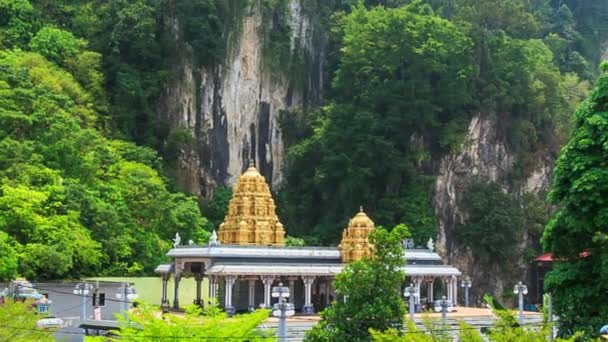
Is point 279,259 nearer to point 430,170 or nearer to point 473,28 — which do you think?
point 430,170

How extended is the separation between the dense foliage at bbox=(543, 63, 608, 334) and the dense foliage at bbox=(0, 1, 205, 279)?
2277 centimetres

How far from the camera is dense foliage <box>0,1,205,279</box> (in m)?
43.8

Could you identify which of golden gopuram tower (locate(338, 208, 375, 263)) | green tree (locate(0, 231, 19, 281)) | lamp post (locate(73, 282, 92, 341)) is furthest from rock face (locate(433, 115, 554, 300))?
lamp post (locate(73, 282, 92, 341))

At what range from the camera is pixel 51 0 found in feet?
213

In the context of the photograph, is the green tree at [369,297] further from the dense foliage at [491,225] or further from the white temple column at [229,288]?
the dense foliage at [491,225]

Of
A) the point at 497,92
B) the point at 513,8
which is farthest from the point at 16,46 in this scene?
the point at 513,8

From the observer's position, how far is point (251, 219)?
4925 centimetres

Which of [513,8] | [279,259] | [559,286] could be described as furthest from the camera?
[513,8]

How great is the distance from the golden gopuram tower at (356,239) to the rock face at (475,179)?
1245 centimetres

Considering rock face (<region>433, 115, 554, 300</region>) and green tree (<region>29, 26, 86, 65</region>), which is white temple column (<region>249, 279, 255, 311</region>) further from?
green tree (<region>29, 26, 86, 65</region>)

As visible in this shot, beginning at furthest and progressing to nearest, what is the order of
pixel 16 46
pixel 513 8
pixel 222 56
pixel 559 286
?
pixel 513 8 → pixel 222 56 → pixel 16 46 → pixel 559 286

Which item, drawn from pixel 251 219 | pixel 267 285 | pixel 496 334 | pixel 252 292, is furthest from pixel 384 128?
pixel 496 334

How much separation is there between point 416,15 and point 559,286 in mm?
40552

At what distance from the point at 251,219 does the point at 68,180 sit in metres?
8.95
